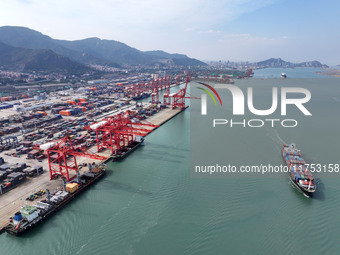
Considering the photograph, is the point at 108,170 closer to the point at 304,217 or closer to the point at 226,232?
the point at 226,232

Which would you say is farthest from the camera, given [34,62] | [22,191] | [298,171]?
[34,62]

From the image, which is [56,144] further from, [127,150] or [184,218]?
[184,218]

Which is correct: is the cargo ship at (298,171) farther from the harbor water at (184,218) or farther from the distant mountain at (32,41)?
the distant mountain at (32,41)

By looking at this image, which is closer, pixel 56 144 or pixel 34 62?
pixel 56 144

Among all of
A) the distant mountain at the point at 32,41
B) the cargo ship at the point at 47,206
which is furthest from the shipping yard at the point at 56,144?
the distant mountain at the point at 32,41

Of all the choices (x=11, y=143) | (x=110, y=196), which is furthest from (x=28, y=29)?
(x=110, y=196)

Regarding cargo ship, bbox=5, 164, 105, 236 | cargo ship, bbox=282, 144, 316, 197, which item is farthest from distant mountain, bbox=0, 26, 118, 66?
cargo ship, bbox=282, 144, 316, 197

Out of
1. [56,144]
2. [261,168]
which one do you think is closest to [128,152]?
[56,144]
